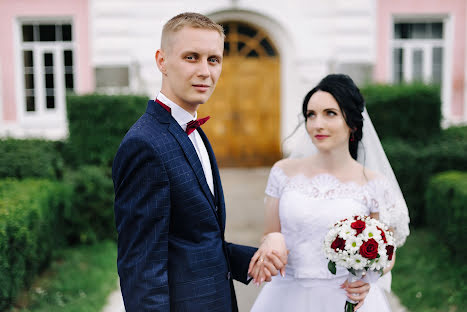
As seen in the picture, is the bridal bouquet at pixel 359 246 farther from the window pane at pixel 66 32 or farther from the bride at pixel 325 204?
the window pane at pixel 66 32

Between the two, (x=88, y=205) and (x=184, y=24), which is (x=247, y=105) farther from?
(x=184, y=24)

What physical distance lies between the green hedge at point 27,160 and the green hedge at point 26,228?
0.32 meters

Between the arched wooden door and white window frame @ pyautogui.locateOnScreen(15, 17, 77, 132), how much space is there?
361 centimetres

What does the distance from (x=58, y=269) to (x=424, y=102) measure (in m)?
5.66

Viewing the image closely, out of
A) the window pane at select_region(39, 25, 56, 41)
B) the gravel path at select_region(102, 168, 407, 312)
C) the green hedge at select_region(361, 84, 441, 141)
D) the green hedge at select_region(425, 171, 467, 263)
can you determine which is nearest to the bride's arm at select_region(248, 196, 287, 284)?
the gravel path at select_region(102, 168, 407, 312)

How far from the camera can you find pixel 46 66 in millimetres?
11359

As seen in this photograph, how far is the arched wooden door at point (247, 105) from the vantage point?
11188 millimetres

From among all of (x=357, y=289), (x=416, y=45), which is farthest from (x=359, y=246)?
(x=416, y=45)

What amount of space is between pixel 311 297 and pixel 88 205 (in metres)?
4.12

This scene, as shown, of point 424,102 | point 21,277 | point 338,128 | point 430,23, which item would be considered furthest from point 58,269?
point 430,23

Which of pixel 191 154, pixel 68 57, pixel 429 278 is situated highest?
pixel 68 57

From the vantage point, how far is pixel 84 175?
19.5 feet

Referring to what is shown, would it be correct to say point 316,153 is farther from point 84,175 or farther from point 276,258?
point 84,175

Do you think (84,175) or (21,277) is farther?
(84,175)
